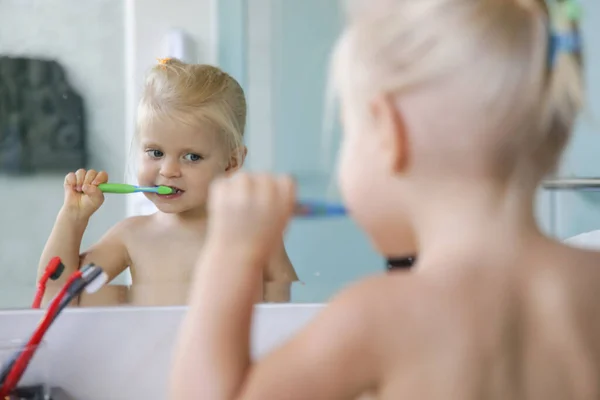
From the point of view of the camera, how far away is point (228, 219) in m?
0.31

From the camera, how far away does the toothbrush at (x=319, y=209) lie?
36 cm

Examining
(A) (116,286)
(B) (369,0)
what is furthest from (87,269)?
(B) (369,0)

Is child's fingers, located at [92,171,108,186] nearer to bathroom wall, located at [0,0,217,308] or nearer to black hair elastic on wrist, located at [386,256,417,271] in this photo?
bathroom wall, located at [0,0,217,308]

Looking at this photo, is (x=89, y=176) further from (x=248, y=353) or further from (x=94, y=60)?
(x=248, y=353)

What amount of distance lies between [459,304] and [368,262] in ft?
0.80

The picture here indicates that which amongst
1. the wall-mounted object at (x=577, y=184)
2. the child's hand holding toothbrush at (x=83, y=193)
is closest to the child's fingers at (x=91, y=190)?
the child's hand holding toothbrush at (x=83, y=193)

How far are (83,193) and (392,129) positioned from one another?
0.33 meters

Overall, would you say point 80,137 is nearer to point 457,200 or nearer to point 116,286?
point 116,286

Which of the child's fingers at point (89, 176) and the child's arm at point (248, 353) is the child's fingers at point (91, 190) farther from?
the child's arm at point (248, 353)

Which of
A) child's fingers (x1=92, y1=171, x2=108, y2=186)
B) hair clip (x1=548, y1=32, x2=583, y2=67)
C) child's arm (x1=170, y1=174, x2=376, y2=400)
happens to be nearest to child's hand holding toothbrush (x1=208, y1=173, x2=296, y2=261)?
child's arm (x1=170, y1=174, x2=376, y2=400)

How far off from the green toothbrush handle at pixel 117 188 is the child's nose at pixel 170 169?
3cm

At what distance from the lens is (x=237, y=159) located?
0.55 meters

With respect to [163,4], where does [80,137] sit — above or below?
below

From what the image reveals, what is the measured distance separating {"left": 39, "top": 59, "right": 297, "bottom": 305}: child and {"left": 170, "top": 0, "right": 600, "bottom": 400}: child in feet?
0.70
